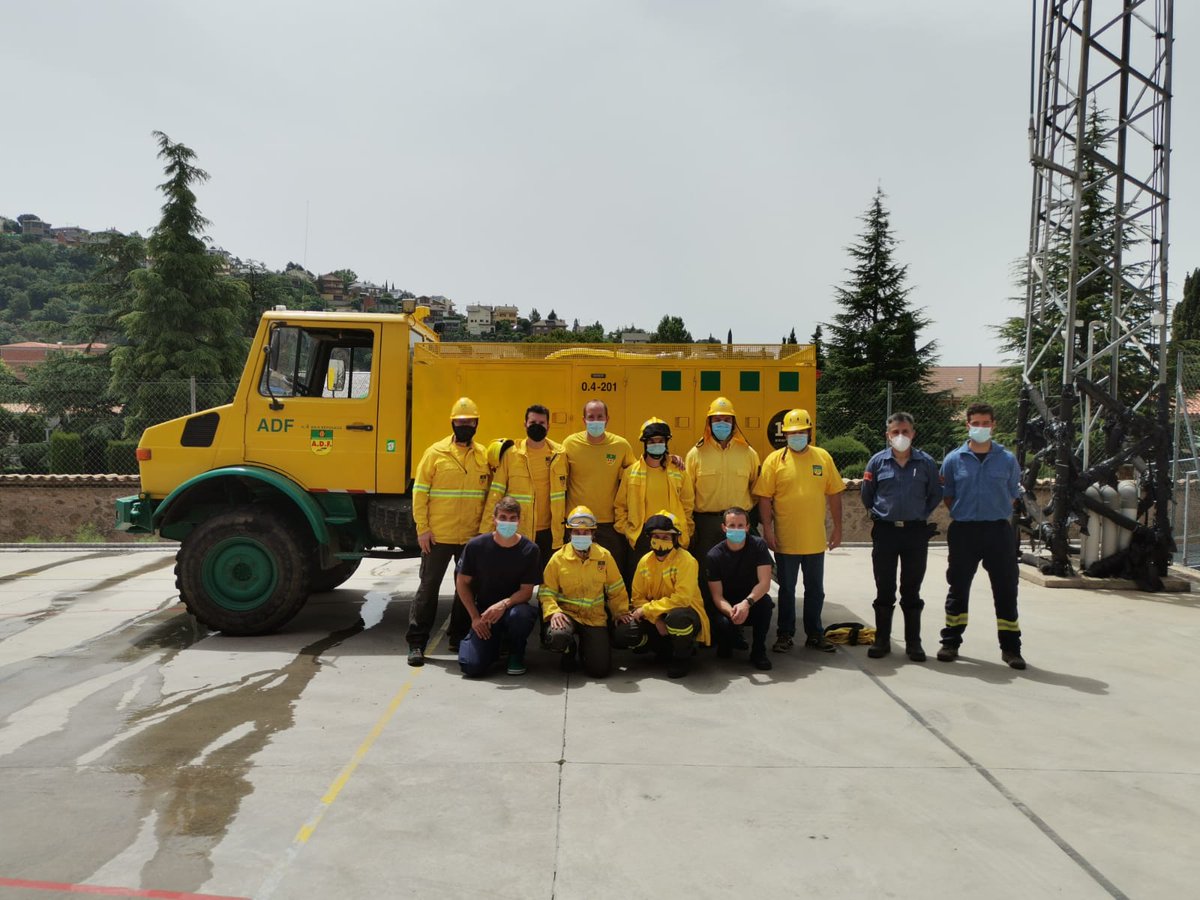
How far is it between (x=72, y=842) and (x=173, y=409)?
11074 mm

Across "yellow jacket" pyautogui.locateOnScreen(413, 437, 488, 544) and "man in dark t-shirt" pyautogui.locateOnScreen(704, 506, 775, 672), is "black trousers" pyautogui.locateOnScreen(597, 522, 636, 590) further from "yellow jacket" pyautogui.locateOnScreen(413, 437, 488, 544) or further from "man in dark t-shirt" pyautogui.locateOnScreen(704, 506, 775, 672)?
"yellow jacket" pyautogui.locateOnScreen(413, 437, 488, 544)

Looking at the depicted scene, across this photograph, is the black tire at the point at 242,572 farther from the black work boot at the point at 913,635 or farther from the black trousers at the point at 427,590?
the black work boot at the point at 913,635

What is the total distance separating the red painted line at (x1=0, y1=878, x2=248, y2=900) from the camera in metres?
2.89

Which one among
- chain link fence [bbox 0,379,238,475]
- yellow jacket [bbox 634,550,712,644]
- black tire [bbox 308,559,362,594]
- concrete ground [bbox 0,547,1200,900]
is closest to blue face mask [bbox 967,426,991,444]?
concrete ground [bbox 0,547,1200,900]

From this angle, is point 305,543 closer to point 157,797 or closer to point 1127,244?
point 157,797

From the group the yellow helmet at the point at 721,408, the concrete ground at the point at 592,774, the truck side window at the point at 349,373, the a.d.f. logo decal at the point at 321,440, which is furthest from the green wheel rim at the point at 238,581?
the yellow helmet at the point at 721,408

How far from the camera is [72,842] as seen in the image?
3.28 metres

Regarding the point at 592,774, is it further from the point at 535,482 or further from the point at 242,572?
the point at 242,572

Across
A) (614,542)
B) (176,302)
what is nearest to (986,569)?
(614,542)

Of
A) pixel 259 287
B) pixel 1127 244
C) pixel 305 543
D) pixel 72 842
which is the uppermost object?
pixel 259 287

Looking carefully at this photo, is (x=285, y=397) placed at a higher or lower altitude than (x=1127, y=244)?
lower

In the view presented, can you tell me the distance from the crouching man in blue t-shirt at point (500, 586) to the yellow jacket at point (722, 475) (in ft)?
4.40

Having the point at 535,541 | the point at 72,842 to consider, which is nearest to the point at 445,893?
the point at 72,842

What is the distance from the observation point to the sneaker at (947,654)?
6.01 metres
